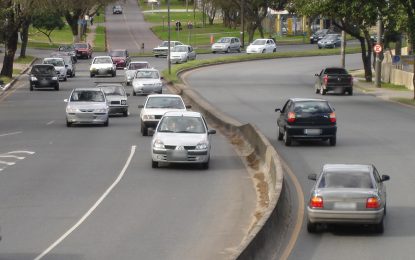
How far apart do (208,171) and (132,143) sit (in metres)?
7.14

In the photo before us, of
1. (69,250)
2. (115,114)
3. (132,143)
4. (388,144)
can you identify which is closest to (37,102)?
(115,114)

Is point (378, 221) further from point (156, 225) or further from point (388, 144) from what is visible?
point (388, 144)

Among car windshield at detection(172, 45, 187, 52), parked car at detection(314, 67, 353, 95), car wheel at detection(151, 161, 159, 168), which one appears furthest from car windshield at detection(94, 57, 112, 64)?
car wheel at detection(151, 161, 159, 168)

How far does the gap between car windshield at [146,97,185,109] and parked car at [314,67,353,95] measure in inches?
809

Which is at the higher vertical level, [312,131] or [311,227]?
[311,227]

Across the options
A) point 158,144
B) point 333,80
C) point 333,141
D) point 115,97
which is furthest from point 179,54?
point 158,144

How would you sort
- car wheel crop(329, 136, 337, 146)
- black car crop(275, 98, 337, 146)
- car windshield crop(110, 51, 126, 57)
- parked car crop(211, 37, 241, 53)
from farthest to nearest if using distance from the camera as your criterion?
parked car crop(211, 37, 241, 53), car windshield crop(110, 51, 126, 57), car wheel crop(329, 136, 337, 146), black car crop(275, 98, 337, 146)

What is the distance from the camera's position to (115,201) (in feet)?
74.8

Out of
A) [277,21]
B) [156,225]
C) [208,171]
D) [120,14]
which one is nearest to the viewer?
[156,225]

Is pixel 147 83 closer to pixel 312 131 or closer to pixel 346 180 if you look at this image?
pixel 312 131

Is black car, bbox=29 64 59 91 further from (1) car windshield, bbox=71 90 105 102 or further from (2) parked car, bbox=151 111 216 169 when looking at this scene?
(2) parked car, bbox=151 111 216 169

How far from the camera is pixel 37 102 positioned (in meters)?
54.2

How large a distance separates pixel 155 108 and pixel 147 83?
63.8 ft

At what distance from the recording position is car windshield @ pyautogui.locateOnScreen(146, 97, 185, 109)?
37688 millimetres
